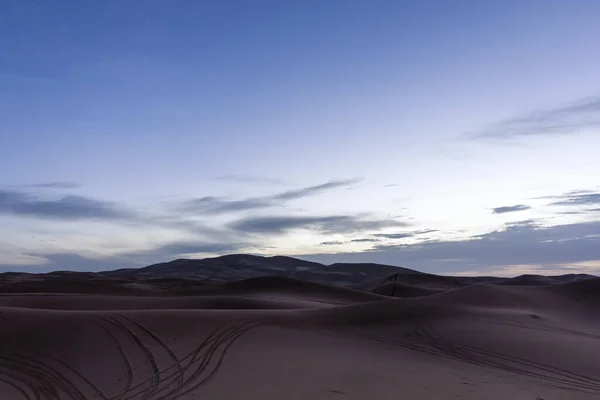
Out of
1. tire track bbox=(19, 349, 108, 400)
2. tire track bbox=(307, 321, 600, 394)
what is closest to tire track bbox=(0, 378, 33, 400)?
tire track bbox=(19, 349, 108, 400)

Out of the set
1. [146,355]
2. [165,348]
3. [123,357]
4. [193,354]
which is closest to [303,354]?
[193,354]

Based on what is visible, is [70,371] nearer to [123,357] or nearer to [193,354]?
[123,357]

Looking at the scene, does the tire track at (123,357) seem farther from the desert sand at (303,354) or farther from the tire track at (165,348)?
the tire track at (165,348)

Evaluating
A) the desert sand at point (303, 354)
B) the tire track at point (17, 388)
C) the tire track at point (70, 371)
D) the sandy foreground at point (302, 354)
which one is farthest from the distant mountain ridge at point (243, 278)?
the tire track at point (17, 388)

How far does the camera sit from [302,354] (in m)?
11.6

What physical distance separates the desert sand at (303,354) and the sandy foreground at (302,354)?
31 millimetres

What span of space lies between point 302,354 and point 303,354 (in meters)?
0.02

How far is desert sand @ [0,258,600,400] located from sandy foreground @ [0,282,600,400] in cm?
3

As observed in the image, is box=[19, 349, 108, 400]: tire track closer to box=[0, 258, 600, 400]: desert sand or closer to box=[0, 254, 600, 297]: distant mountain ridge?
box=[0, 258, 600, 400]: desert sand

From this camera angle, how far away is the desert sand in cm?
890

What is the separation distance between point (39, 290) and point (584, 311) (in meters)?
30.1

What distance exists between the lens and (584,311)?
74.6 ft

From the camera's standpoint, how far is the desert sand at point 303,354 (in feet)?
29.2

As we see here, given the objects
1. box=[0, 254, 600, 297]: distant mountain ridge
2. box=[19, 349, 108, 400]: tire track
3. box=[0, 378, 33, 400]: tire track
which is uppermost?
box=[0, 254, 600, 297]: distant mountain ridge
